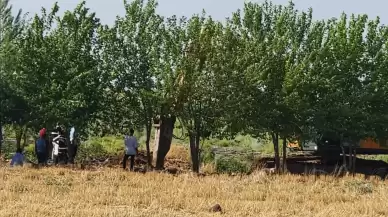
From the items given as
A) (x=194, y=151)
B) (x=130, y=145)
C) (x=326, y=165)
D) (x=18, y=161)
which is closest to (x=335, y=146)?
(x=326, y=165)

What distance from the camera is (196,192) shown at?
15.2m

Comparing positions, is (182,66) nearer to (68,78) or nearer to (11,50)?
(68,78)

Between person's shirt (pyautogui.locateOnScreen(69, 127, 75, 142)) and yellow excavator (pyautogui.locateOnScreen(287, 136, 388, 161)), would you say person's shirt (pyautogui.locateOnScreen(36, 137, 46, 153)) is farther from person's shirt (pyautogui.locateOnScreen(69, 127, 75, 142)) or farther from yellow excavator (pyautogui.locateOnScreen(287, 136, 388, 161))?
yellow excavator (pyautogui.locateOnScreen(287, 136, 388, 161))

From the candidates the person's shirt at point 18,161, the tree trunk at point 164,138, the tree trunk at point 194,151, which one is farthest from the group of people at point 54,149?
the tree trunk at point 194,151

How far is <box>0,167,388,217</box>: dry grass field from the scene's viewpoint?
12484 millimetres

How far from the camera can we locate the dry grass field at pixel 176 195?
1248 centimetres

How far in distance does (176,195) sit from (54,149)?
35.7ft

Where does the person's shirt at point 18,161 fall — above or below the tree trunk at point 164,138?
below

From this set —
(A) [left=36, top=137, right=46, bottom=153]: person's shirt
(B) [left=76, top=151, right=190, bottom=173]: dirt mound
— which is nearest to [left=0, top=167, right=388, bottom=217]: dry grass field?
(A) [left=36, top=137, right=46, bottom=153]: person's shirt

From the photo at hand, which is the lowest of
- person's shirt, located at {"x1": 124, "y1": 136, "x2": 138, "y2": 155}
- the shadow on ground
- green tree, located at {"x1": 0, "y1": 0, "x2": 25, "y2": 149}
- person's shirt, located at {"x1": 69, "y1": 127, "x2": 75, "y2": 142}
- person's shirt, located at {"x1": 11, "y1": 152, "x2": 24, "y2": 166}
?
person's shirt, located at {"x1": 11, "y1": 152, "x2": 24, "y2": 166}

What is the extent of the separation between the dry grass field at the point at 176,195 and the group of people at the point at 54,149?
10.2ft

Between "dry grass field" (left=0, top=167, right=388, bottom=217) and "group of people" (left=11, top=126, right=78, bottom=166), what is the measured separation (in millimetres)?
3115

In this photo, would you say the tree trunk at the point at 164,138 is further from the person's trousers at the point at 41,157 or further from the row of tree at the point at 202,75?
the person's trousers at the point at 41,157

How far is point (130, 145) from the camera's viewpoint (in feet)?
75.5
